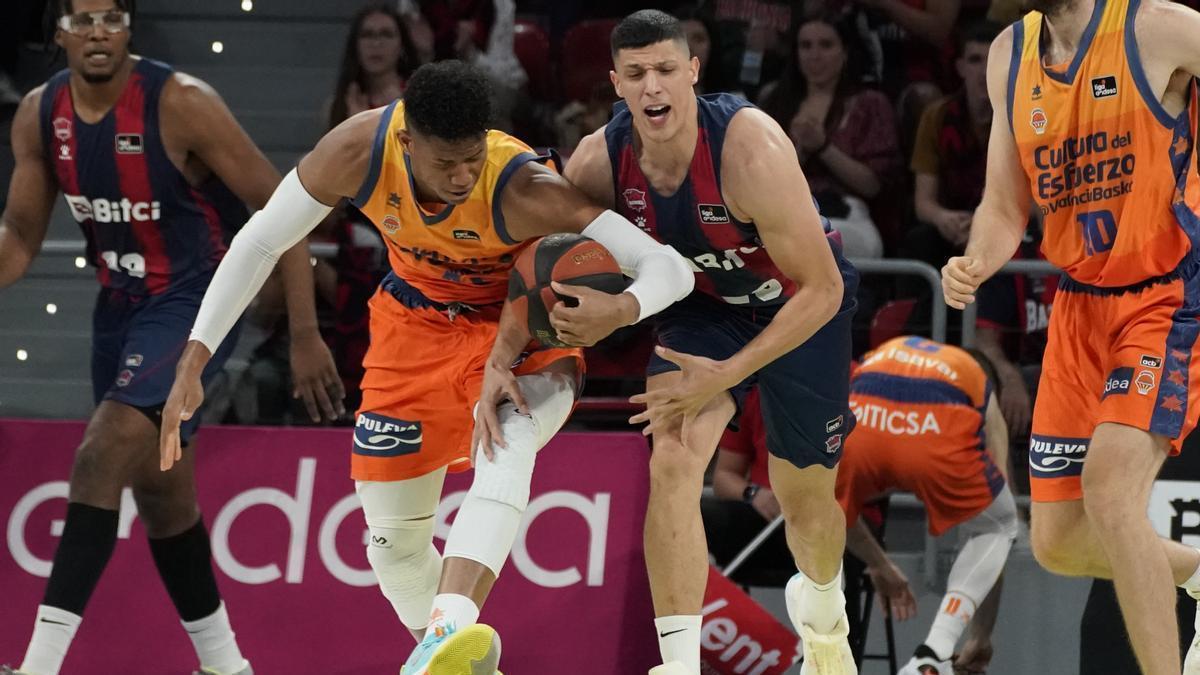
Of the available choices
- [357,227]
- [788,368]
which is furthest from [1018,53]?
[357,227]

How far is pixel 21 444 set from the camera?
225 inches

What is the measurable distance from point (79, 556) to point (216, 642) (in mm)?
568

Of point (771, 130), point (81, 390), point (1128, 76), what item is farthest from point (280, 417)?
point (1128, 76)

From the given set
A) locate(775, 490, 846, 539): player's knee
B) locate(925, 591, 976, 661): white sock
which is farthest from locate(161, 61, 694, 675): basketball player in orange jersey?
locate(925, 591, 976, 661): white sock

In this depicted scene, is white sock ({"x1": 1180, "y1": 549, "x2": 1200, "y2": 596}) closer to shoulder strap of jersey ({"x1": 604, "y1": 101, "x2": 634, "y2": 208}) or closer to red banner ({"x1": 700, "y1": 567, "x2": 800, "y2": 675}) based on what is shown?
red banner ({"x1": 700, "y1": 567, "x2": 800, "y2": 675})

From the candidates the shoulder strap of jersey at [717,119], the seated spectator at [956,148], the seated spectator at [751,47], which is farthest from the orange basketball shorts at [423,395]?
the seated spectator at [751,47]

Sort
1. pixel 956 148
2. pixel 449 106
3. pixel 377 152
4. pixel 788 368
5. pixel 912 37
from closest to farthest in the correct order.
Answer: pixel 449 106
pixel 377 152
pixel 788 368
pixel 956 148
pixel 912 37

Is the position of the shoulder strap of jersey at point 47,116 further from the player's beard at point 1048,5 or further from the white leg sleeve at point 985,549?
the white leg sleeve at point 985,549

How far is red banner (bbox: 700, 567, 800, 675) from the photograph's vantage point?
5453 millimetres

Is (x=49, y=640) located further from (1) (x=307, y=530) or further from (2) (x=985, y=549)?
(2) (x=985, y=549)

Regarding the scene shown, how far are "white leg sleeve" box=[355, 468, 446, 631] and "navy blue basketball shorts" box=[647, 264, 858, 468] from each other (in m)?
0.77

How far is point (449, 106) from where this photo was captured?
3979mm

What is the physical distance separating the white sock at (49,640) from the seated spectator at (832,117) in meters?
3.82

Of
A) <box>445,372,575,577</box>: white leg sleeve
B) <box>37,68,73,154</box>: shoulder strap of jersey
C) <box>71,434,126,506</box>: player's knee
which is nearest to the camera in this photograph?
<box>445,372,575,577</box>: white leg sleeve
